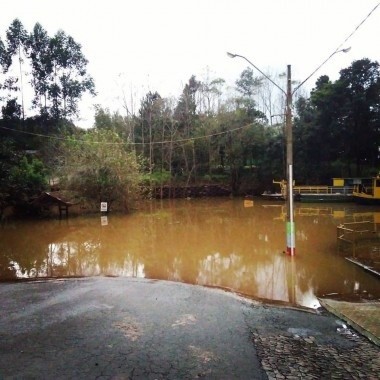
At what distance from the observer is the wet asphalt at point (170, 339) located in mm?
4270

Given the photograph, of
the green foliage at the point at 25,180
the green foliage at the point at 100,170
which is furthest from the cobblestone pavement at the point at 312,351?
the green foliage at the point at 25,180

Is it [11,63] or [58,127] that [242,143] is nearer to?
[58,127]

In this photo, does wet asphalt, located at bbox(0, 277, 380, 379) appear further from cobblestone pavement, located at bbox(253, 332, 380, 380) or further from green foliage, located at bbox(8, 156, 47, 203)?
green foliage, located at bbox(8, 156, 47, 203)

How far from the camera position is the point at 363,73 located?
31.5m

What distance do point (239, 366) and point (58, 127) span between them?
3521 centimetres

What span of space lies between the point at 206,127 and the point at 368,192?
16363 mm

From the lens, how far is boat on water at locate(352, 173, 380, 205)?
86.1ft

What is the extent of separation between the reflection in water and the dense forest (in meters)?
10.0

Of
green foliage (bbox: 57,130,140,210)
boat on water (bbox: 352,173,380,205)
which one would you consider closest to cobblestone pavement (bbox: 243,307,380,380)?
green foliage (bbox: 57,130,140,210)

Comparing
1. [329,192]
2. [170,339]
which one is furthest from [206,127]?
[170,339]

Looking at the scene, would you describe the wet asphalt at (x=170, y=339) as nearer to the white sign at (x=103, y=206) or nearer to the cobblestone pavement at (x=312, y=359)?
the cobblestone pavement at (x=312, y=359)

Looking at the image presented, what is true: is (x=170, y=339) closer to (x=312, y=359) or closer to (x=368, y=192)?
(x=312, y=359)

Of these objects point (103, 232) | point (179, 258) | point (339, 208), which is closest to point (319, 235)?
point (179, 258)

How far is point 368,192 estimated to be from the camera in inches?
1101
